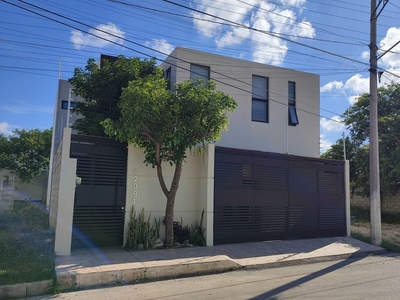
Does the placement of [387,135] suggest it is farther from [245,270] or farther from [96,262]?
[96,262]

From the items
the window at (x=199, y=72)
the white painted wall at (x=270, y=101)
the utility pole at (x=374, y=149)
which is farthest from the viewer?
the white painted wall at (x=270, y=101)

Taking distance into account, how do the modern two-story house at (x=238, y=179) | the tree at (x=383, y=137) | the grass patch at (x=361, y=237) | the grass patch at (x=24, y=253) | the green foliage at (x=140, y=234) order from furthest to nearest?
the tree at (x=383, y=137), the grass patch at (x=361, y=237), the modern two-story house at (x=238, y=179), the green foliage at (x=140, y=234), the grass patch at (x=24, y=253)

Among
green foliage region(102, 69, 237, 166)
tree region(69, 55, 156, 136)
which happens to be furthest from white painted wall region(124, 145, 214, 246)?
tree region(69, 55, 156, 136)

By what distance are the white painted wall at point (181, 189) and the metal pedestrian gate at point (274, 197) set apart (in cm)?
35

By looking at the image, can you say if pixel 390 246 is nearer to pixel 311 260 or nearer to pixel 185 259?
pixel 311 260

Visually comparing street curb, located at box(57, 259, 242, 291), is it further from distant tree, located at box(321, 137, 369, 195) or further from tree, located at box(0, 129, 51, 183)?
tree, located at box(0, 129, 51, 183)

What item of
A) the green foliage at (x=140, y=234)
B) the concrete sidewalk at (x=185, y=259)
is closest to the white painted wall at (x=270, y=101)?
the concrete sidewalk at (x=185, y=259)

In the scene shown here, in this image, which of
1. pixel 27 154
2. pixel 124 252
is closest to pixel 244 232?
pixel 124 252

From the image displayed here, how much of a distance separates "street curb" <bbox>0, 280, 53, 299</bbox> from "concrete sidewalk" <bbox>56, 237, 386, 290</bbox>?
10.2 inches

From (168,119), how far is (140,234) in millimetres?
3430

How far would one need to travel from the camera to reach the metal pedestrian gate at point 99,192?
9.58 metres

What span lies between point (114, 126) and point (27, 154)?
25.3 metres

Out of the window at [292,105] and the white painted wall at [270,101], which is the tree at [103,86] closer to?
the white painted wall at [270,101]

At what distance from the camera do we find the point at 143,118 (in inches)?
347
